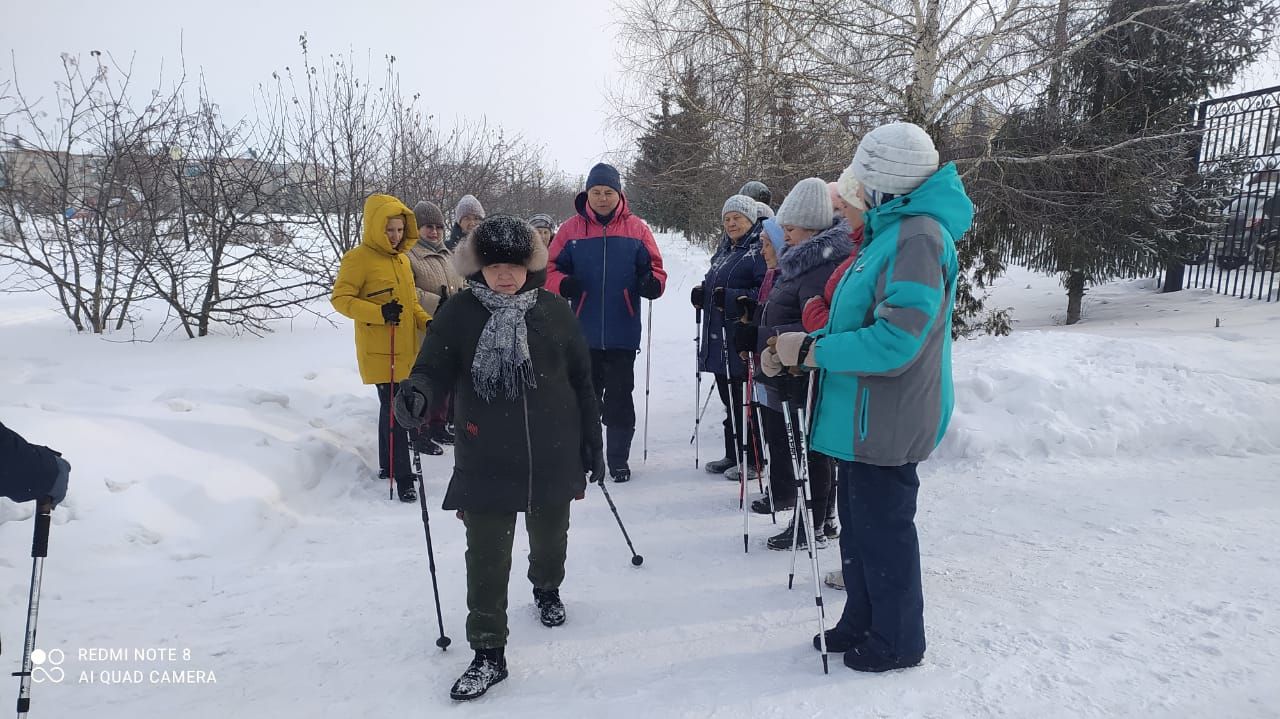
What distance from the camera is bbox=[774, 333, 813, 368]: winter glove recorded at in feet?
8.41

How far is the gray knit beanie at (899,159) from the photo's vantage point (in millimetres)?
2312

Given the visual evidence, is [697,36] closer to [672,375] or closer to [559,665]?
[672,375]

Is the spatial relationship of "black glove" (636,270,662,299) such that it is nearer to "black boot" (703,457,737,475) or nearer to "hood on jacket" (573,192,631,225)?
"hood on jacket" (573,192,631,225)

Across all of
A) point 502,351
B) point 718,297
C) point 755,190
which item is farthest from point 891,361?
point 755,190

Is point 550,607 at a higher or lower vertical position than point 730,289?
lower

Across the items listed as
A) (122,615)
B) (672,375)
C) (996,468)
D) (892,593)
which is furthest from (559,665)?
(672,375)

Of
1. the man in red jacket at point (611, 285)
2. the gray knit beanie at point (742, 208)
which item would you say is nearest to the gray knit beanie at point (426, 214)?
the man in red jacket at point (611, 285)

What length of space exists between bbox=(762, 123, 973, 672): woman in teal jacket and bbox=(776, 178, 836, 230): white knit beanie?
2.80 ft

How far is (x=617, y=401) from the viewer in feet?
16.3

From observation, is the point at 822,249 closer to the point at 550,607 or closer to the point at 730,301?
the point at 730,301

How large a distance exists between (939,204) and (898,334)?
1.59 ft

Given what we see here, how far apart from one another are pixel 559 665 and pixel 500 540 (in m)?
0.56

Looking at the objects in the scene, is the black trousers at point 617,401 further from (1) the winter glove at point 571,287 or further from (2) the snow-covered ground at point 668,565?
(1) the winter glove at point 571,287

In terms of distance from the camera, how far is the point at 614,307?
489 centimetres
